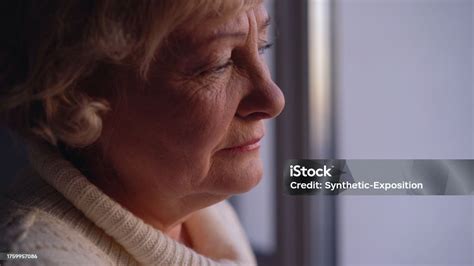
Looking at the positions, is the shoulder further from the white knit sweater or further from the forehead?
the forehead

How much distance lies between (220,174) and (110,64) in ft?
0.63

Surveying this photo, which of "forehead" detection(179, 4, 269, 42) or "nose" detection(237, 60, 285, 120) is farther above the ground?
"forehead" detection(179, 4, 269, 42)

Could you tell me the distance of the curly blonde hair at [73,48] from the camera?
624 millimetres

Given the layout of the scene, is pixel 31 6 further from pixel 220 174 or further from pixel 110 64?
pixel 220 174

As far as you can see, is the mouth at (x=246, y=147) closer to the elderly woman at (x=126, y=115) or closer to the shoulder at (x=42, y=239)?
the elderly woman at (x=126, y=115)

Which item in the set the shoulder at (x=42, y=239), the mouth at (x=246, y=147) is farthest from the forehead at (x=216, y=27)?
the shoulder at (x=42, y=239)

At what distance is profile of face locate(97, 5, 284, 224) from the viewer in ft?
2.20

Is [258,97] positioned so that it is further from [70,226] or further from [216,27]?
[70,226]

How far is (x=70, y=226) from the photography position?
68cm

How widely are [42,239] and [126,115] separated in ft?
0.57

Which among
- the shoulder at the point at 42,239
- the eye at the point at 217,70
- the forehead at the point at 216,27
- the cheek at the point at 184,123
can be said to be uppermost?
the forehead at the point at 216,27

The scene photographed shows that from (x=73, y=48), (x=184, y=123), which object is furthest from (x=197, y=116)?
(x=73, y=48)

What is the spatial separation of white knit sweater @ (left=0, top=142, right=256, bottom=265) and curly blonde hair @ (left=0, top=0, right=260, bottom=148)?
0.17 ft

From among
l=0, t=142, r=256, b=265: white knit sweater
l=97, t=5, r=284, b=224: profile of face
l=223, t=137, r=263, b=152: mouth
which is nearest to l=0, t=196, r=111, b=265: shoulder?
l=0, t=142, r=256, b=265: white knit sweater
